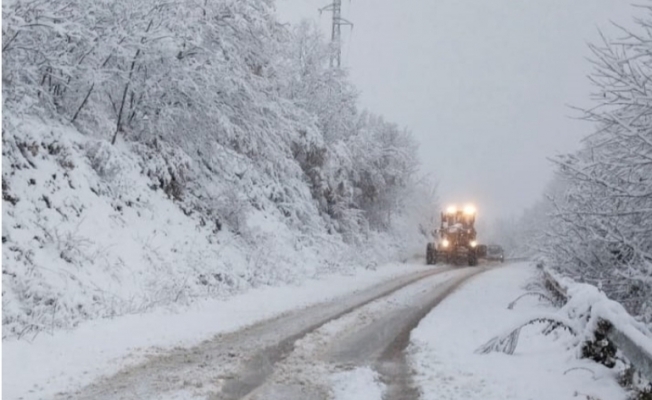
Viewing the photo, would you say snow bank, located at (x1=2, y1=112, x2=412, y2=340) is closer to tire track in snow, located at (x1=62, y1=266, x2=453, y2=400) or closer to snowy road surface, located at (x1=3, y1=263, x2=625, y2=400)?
snowy road surface, located at (x1=3, y1=263, x2=625, y2=400)

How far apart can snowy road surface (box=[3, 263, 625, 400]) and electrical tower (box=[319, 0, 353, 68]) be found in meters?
20.9

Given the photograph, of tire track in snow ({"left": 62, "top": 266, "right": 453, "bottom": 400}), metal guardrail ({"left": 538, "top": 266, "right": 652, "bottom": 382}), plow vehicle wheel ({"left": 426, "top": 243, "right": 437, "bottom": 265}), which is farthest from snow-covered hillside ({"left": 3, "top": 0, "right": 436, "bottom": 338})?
plow vehicle wheel ({"left": 426, "top": 243, "right": 437, "bottom": 265})

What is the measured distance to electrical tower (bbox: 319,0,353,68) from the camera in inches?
1188

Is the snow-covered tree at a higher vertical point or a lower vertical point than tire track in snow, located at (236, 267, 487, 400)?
higher

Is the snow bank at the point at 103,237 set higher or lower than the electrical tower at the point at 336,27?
lower

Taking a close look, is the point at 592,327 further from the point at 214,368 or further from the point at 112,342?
the point at 112,342

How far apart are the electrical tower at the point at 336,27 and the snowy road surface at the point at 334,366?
2087 cm

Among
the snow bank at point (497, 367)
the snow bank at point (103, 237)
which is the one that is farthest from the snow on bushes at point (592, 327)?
the snow bank at point (103, 237)

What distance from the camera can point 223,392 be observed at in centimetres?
594

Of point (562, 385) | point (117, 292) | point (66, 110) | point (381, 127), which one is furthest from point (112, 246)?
point (381, 127)

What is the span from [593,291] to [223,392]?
454 centimetres

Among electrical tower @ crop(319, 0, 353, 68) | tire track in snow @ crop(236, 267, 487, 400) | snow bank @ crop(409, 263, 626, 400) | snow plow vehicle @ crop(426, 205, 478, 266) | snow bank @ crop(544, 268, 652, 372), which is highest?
electrical tower @ crop(319, 0, 353, 68)

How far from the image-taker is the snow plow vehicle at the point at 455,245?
3478 centimetres

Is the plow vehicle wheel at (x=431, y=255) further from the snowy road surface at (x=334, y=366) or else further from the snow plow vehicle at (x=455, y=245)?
the snowy road surface at (x=334, y=366)
